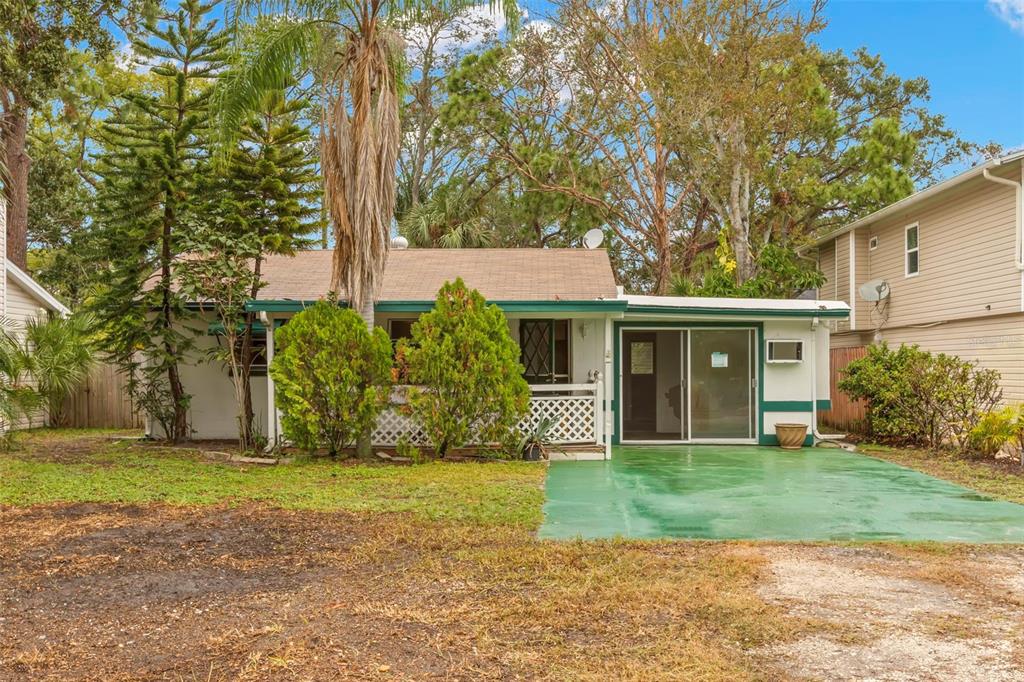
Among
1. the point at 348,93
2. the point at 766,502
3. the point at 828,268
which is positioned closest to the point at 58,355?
the point at 348,93

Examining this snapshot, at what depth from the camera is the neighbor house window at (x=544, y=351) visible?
43.0 feet

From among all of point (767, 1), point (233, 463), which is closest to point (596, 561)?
point (233, 463)

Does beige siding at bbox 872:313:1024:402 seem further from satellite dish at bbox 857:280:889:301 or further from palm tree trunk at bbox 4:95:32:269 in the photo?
palm tree trunk at bbox 4:95:32:269

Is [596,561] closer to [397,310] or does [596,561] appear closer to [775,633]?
[775,633]

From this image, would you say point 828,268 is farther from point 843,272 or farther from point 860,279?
point 860,279

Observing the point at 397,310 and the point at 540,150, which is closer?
the point at 397,310

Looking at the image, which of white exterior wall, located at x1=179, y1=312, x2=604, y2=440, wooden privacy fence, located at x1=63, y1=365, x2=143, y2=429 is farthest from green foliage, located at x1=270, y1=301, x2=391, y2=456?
wooden privacy fence, located at x1=63, y1=365, x2=143, y2=429

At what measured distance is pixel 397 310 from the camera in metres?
11.3

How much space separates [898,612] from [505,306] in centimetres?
759

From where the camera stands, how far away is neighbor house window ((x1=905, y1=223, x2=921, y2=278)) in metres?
15.2

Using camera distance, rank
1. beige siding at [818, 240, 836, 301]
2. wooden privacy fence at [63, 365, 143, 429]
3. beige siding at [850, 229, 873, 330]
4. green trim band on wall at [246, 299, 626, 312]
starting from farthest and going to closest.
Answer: beige siding at [818, 240, 836, 301] → beige siding at [850, 229, 873, 330] → wooden privacy fence at [63, 365, 143, 429] → green trim band on wall at [246, 299, 626, 312]

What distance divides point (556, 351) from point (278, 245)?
486cm

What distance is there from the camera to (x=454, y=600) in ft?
14.4

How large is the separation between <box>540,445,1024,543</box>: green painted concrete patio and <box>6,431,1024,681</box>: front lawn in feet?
1.66
